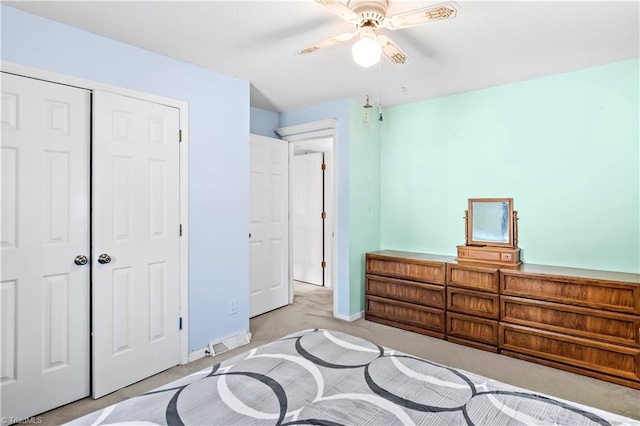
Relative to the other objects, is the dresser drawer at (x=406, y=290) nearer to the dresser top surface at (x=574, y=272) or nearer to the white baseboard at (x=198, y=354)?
the dresser top surface at (x=574, y=272)

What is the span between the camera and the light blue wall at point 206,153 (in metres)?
2.40

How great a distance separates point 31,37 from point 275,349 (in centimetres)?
225

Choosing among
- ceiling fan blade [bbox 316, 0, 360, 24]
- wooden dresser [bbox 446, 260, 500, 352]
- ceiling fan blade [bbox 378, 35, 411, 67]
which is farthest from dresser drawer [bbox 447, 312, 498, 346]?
ceiling fan blade [bbox 316, 0, 360, 24]

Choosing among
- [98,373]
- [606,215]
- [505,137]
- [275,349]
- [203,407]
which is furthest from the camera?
[505,137]

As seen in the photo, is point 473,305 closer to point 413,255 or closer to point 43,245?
point 413,255

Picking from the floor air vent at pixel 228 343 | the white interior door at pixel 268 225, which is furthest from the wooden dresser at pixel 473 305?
the white interior door at pixel 268 225

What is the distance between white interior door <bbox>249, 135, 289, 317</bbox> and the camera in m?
4.10

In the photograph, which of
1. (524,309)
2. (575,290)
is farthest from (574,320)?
(524,309)

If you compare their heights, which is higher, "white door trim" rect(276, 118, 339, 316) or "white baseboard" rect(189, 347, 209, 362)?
"white door trim" rect(276, 118, 339, 316)

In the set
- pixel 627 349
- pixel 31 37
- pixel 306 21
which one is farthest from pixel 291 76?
pixel 627 349

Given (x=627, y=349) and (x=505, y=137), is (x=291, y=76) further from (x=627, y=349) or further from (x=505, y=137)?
(x=627, y=349)

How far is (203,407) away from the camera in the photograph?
126 centimetres

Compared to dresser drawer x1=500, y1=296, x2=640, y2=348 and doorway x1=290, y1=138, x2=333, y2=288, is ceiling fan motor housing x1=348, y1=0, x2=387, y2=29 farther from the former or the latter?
doorway x1=290, y1=138, x2=333, y2=288

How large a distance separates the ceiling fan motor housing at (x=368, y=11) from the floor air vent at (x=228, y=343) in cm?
261
